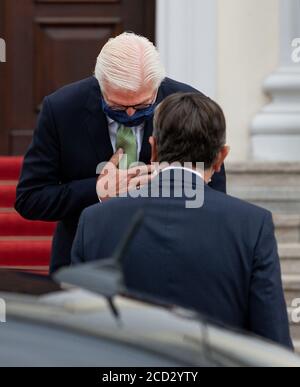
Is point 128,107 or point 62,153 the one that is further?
point 62,153

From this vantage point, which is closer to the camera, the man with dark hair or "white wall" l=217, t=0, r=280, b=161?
the man with dark hair

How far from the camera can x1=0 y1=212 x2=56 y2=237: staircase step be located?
695 centimetres

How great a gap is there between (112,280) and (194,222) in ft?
3.02

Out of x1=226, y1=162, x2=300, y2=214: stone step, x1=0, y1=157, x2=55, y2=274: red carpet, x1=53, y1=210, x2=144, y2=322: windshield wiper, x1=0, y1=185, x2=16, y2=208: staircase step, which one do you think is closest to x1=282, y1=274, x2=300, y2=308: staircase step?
x1=226, y1=162, x2=300, y2=214: stone step

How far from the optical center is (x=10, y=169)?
7289 mm

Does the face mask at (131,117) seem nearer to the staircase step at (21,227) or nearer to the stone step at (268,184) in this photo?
the stone step at (268,184)

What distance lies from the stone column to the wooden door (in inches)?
37.6

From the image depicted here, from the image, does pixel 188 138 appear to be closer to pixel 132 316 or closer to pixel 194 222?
pixel 194 222

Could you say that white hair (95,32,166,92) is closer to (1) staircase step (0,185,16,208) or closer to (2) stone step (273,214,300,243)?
(2) stone step (273,214,300,243)

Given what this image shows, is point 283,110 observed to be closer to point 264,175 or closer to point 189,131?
point 264,175

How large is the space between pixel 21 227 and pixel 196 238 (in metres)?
3.71

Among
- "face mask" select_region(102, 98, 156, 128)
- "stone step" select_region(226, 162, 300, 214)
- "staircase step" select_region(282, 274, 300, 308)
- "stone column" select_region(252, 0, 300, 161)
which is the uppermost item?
"face mask" select_region(102, 98, 156, 128)

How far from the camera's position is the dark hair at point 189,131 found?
3.40m

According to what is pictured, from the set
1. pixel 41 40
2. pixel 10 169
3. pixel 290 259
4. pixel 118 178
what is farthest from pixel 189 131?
pixel 41 40
